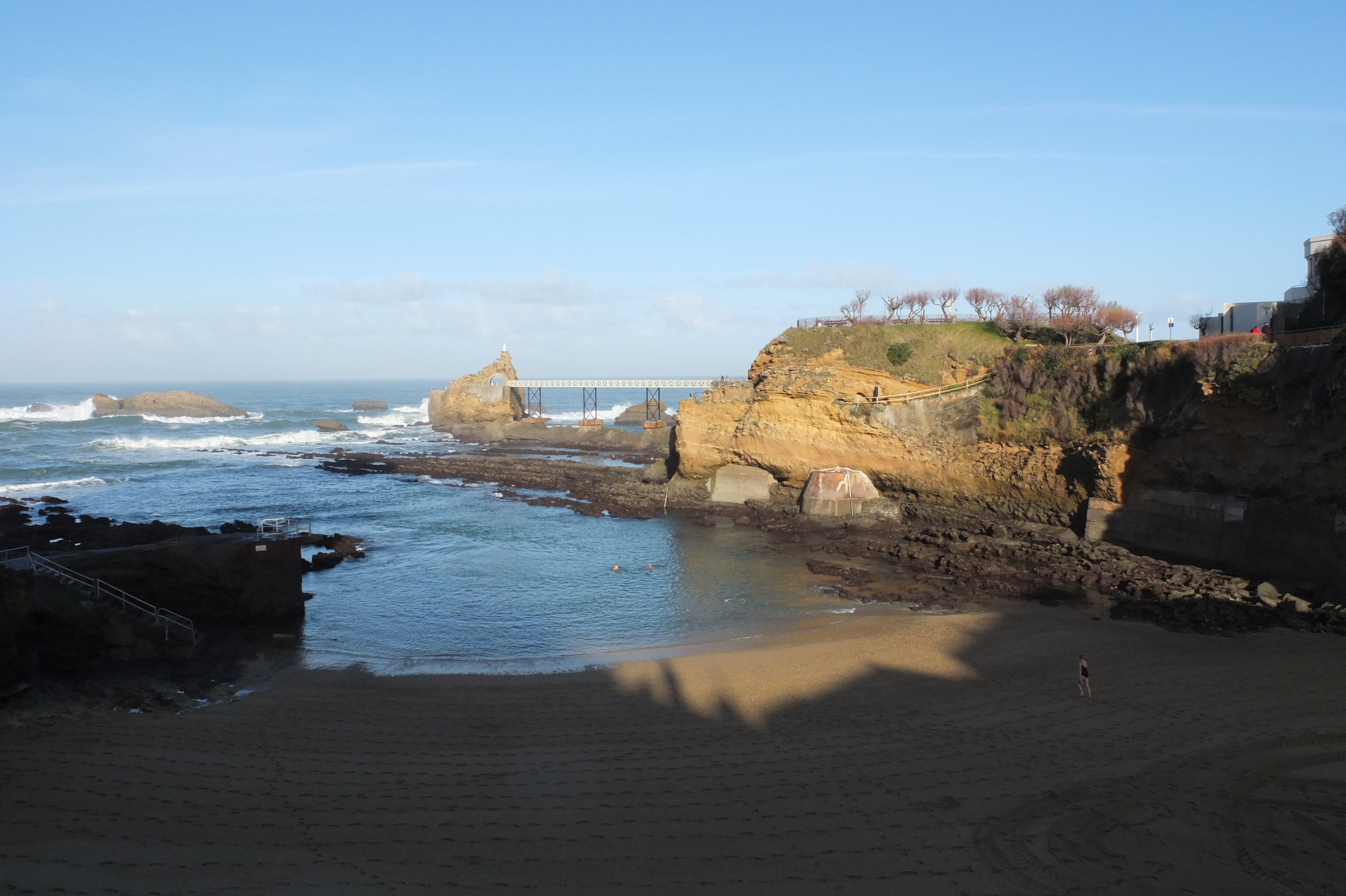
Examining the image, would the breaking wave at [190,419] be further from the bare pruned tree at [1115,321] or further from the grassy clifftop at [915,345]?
the bare pruned tree at [1115,321]

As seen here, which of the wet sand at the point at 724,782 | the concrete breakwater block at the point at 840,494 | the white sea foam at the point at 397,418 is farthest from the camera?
the white sea foam at the point at 397,418

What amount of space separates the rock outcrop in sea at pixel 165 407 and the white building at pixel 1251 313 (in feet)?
301

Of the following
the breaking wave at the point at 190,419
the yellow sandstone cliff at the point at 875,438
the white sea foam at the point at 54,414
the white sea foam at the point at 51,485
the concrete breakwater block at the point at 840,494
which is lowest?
the concrete breakwater block at the point at 840,494

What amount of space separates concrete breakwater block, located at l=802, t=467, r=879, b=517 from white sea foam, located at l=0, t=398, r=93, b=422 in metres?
76.3

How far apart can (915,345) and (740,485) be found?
8.85 meters

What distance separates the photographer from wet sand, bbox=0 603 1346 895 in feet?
23.9

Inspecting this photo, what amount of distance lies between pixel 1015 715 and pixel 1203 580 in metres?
10.3

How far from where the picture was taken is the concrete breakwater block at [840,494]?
1110 inches

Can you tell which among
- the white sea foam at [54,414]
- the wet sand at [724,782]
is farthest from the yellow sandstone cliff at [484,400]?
the wet sand at [724,782]

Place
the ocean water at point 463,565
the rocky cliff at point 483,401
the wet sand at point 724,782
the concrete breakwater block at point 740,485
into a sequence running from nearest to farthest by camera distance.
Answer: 1. the wet sand at point 724,782
2. the ocean water at point 463,565
3. the concrete breakwater block at point 740,485
4. the rocky cliff at point 483,401

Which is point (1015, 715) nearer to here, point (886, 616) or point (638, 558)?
point (886, 616)

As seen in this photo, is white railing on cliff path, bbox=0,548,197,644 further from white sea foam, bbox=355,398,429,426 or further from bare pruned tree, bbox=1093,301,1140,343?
white sea foam, bbox=355,398,429,426

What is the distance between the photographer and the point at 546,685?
13.4 metres

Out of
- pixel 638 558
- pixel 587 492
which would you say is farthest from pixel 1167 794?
pixel 587 492
